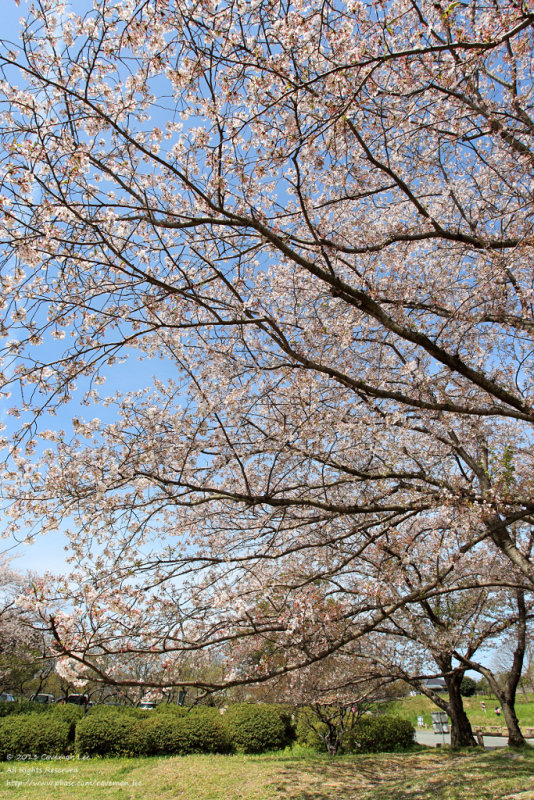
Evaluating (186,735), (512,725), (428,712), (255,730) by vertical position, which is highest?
(512,725)

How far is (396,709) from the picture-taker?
22.5m

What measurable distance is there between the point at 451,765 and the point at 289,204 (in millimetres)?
9754

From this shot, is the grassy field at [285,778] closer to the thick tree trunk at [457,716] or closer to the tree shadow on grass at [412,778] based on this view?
the tree shadow on grass at [412,778]

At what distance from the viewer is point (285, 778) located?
8336 millimetres

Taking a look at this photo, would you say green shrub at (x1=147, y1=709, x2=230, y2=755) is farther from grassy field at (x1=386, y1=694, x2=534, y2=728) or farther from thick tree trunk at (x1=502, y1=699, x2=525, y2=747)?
grassy field at (x1=386, y1=694, x2=534, y2=728)

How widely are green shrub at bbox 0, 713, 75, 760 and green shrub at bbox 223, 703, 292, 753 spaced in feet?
13.7

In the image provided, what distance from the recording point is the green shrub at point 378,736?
11805mm

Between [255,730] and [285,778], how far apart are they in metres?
4.36

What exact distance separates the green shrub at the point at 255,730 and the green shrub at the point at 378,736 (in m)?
1.90

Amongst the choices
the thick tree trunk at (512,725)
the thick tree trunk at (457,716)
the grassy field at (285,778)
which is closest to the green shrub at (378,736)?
the grassy field at (285,778)

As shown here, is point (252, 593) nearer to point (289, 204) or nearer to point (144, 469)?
point (144, 469)

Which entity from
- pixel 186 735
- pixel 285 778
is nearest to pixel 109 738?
pixel 186 735

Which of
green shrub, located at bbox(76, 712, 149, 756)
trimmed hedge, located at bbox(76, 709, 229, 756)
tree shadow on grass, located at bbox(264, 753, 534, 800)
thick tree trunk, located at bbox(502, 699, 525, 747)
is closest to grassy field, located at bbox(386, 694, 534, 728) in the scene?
trimmed hedge, located at bbox(76, 709, 229, 756)

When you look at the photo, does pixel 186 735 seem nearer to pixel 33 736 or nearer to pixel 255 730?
pixel 255 730
